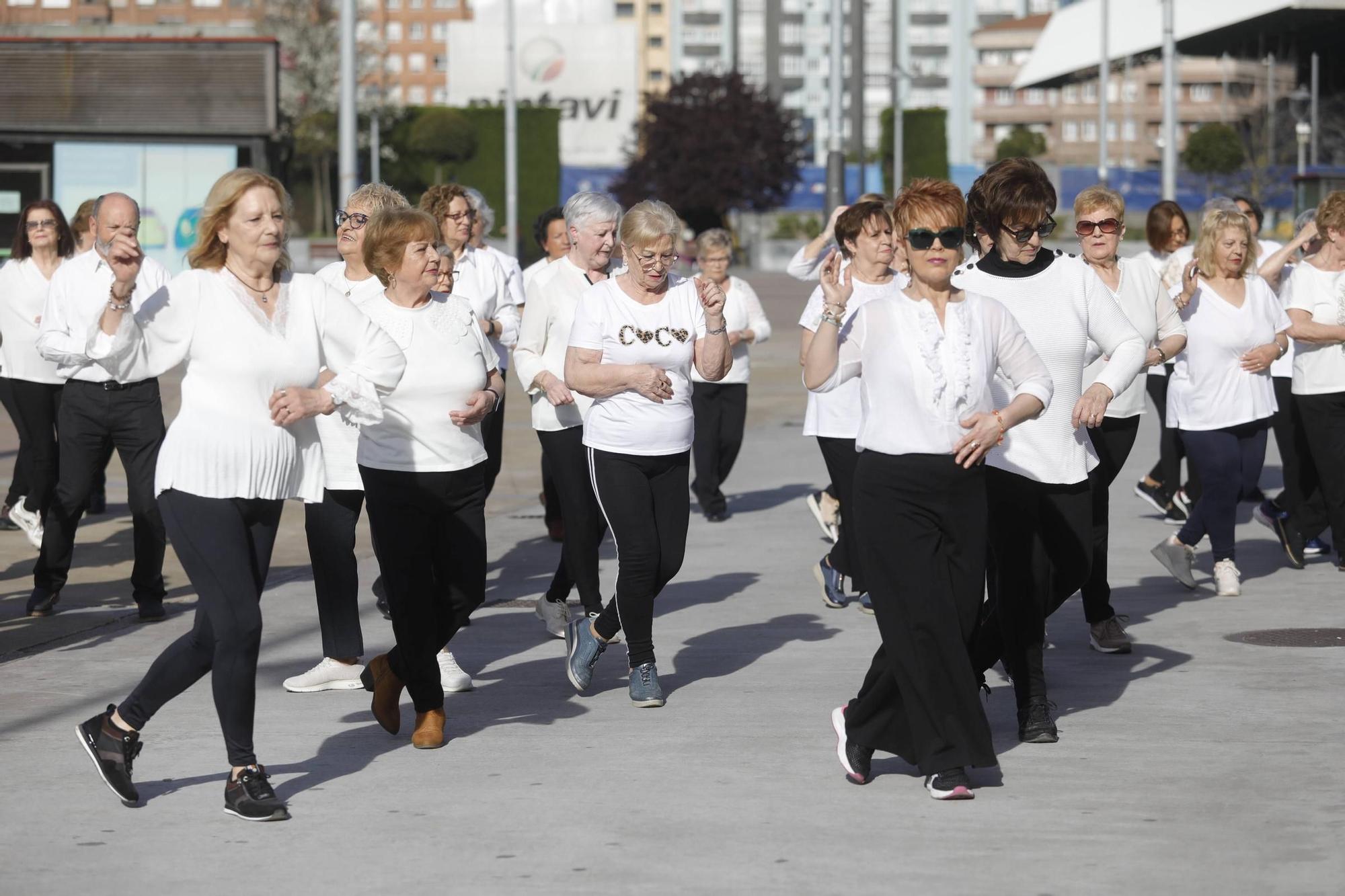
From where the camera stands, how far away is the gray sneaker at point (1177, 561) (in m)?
9.49

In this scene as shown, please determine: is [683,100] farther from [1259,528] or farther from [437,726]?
[437,726]

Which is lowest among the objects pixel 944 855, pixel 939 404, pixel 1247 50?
pixel 944 855

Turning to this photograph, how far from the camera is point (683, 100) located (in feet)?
261

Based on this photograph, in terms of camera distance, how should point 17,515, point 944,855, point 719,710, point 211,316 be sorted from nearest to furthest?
point 944,855 < point 211,316 < point 719,710 < point 17,515

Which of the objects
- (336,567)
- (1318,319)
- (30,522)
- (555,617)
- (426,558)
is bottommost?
(555,617)

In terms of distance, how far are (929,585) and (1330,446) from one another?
518cm

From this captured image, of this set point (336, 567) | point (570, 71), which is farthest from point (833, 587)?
point (570, 71)

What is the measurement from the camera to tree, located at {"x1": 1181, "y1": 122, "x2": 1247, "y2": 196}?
218 ft

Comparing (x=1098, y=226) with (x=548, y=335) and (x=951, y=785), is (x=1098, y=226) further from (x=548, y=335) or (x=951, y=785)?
(x=951, y=785)

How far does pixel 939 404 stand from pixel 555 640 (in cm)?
333

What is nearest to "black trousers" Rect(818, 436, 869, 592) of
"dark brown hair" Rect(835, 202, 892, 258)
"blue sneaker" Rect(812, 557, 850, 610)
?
"blue sneaker" Rect(812, 557, 850, 610)

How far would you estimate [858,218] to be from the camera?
831 centimetres

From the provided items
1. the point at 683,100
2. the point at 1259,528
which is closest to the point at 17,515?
the point at 1259,528

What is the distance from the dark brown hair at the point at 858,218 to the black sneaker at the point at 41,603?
3944 millimetres
